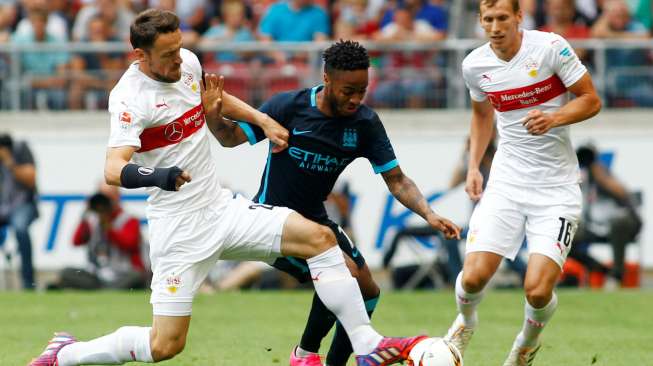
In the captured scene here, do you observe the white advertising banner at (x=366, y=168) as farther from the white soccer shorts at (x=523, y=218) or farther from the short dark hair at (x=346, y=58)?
the short dark hair at (x=346, y=58)

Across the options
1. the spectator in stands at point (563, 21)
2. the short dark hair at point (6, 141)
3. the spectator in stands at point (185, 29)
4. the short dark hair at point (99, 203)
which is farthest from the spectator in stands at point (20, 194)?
the spectator in stands at point (563, 21)

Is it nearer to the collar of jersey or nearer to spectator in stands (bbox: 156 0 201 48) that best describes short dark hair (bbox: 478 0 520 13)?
the collar of jersey

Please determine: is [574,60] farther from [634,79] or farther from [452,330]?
[634,79]

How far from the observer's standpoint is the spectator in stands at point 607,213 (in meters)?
16.8

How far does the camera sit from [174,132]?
7750 mm

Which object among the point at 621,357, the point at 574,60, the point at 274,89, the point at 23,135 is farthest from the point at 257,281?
the point at 574,60

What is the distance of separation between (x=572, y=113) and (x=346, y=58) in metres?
1.71

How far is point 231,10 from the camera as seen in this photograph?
1848 cm

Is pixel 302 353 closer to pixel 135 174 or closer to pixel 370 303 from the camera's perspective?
pixel 370 303

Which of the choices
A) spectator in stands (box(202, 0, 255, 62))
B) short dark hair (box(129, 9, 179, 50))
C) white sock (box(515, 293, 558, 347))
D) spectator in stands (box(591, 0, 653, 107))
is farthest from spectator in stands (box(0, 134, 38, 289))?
white sock (box(515, 293, 558, 347))

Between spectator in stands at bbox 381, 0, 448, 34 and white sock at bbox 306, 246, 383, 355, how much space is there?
11183mm

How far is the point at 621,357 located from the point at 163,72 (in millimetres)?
4355

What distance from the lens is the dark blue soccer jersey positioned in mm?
8203

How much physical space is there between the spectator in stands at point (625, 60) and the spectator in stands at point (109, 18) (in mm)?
6676
